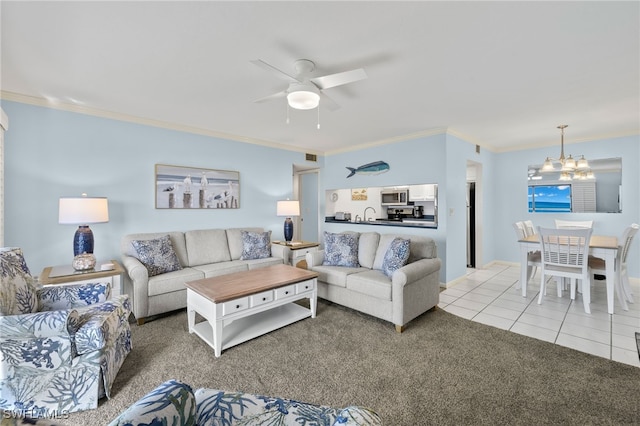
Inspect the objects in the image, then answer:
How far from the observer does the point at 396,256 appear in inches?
123

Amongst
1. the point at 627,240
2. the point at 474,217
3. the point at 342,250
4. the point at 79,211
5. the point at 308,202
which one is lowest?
the point at 342,250

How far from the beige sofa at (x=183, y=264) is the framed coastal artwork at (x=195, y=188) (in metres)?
0.46

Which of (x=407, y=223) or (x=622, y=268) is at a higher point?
(x=407, y=223)

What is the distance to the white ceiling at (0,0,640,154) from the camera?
5.75ft

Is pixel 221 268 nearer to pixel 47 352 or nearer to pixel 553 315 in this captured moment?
pixel 47 352

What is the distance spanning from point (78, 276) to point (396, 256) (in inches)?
126

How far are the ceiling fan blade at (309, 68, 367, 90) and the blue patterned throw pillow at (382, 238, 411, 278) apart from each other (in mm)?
1837

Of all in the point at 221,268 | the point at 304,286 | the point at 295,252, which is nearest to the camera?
the point at 304,286

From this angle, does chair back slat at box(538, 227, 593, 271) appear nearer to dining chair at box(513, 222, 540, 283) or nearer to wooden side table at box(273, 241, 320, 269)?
dining chair at box(513, 222, 540, 283)

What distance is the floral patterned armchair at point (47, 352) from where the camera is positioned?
159 cm

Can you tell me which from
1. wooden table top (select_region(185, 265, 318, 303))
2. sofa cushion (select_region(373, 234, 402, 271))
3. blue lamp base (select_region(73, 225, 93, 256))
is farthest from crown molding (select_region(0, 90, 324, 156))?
sofa cushion (select_region(373, 234, 402, 271))

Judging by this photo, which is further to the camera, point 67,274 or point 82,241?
Result: point 82,241

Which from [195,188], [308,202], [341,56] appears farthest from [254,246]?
[308,202]

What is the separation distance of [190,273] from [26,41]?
2426 millimetres
